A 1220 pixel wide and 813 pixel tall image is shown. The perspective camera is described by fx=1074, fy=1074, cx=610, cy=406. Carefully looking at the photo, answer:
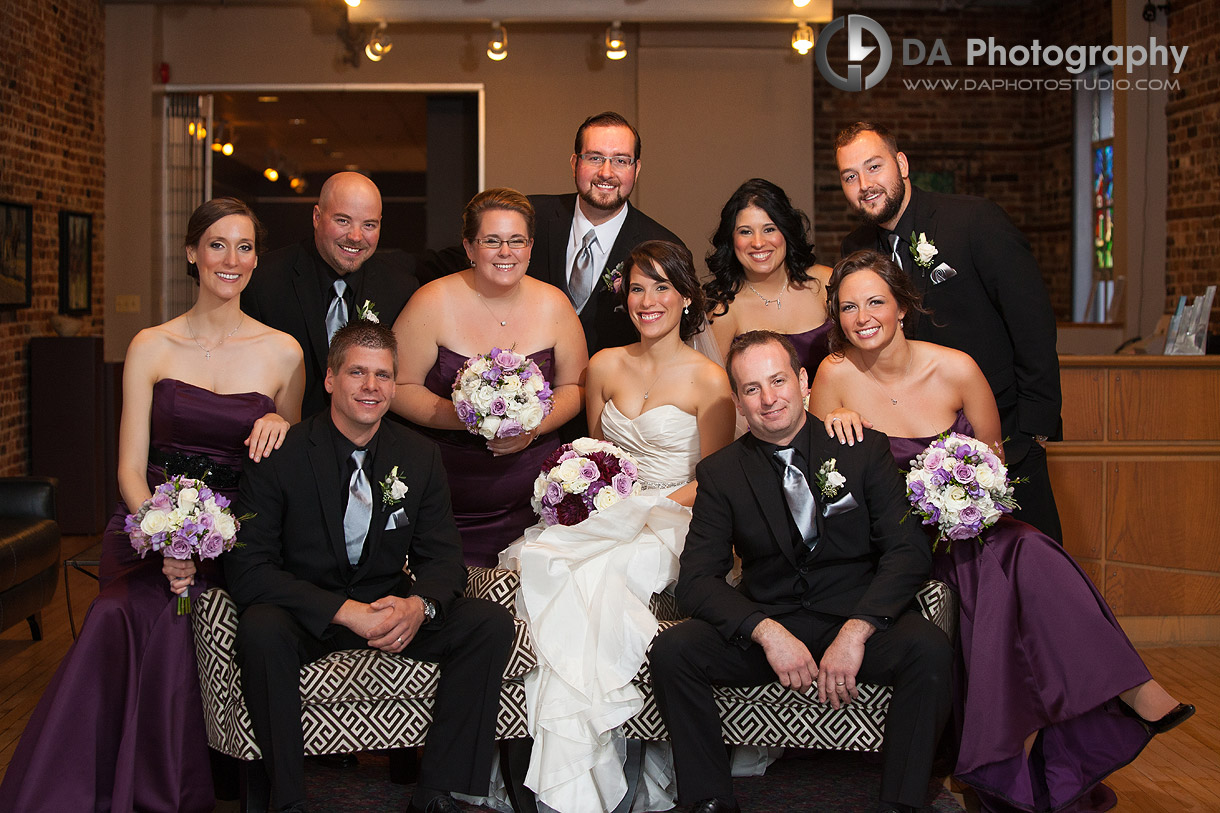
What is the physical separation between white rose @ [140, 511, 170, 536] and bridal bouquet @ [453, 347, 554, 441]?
104 cm

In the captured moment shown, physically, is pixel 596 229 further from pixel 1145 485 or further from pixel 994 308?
pixel 1145 485

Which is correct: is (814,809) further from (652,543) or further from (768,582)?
(652,543)

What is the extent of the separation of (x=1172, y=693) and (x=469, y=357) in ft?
10.7

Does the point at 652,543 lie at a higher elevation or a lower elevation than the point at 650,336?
lower

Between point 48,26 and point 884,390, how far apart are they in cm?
734

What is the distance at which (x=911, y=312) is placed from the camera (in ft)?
12.4

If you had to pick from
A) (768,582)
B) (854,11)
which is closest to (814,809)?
(768,582)

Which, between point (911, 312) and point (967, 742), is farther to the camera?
point (911, 312)

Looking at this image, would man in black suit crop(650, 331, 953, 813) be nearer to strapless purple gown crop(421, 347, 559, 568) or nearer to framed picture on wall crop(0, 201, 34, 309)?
strapless purple gown crop(421, 347, 559, 568)

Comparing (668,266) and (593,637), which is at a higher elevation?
(668,266)

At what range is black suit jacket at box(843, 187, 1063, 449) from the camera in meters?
3.89

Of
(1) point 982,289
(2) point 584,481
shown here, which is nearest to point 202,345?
(2) point 584,481

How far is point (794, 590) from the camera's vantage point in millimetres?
3303

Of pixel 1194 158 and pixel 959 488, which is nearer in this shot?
pixel 959 488
